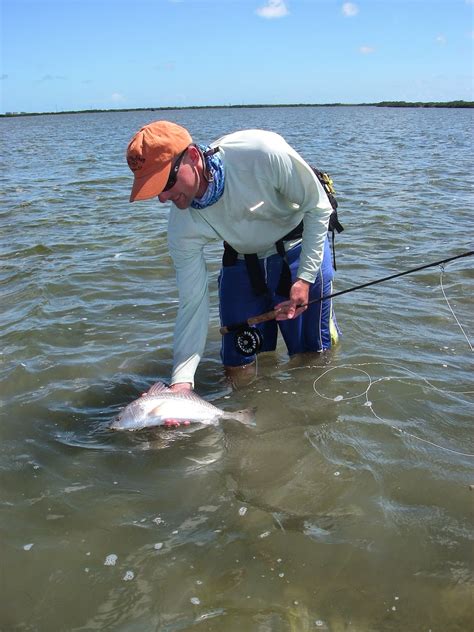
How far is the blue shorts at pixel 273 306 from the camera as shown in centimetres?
473

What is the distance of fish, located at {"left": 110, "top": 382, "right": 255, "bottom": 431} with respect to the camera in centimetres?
433

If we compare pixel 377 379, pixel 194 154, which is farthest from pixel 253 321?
pixel 194 154

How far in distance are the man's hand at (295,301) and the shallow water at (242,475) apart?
37.6 inches

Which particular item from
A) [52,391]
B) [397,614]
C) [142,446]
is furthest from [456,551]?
[52,391]

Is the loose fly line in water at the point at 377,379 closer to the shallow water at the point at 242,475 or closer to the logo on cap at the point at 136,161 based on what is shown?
the shallow water at the point at 242,475

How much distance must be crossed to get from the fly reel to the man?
7 centimetres

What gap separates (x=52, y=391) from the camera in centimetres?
542

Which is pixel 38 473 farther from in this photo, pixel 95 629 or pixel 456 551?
pixel 456 551

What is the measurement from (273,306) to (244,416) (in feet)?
3.20

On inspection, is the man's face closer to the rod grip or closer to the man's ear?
the man's ear

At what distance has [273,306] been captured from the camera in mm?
4855

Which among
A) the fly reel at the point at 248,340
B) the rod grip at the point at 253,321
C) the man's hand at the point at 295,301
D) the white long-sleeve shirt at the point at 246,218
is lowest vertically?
the fly reel at the point at 248,340

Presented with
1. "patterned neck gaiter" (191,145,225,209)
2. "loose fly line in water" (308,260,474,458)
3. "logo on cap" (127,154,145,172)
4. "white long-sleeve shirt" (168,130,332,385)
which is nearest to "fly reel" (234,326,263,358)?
"white long-sleeve shirt" (168,130,332,385)

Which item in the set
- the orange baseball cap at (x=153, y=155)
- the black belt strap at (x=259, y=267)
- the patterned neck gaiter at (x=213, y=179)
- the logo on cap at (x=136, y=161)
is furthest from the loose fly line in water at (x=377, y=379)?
the logo on cap at (x=136, y=161)
